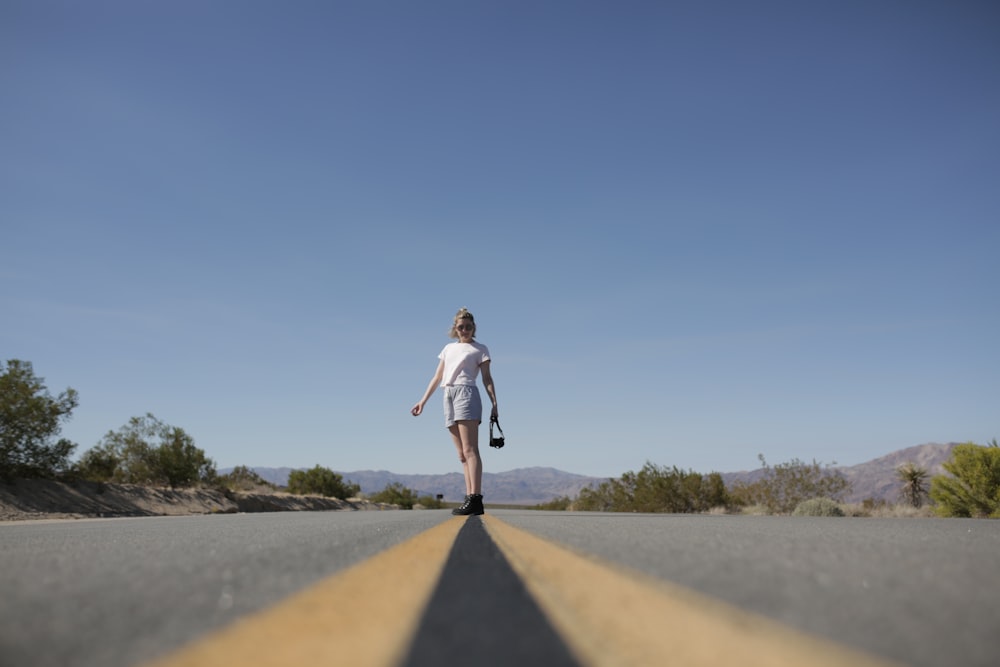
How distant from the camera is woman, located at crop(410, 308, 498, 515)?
8602 millimetres

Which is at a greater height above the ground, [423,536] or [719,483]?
[719,483]

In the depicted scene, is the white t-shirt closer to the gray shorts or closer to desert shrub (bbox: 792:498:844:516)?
the gray shorts

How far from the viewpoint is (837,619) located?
4.81 ft

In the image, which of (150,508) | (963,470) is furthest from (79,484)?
(963,470)

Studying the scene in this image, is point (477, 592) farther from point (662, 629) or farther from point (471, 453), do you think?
point (471, 453)

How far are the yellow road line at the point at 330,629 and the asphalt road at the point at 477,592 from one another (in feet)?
0.07

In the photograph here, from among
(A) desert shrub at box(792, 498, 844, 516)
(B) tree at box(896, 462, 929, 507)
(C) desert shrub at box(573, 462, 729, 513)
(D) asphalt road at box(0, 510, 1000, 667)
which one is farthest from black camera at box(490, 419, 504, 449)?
(B) tree at box(896, 462, 929, 507)

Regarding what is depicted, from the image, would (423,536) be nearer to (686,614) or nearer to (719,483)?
(686,614)

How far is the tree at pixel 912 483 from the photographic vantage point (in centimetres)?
2866

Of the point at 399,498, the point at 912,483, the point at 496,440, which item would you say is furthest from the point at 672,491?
the point at 399,498

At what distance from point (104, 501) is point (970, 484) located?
28.4 metres

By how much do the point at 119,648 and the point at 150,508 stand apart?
91.5 ft

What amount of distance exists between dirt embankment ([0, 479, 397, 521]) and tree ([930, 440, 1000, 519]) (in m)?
26.2

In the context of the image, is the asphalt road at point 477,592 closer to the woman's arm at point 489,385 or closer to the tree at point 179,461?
the woman's arm at point 489,385
